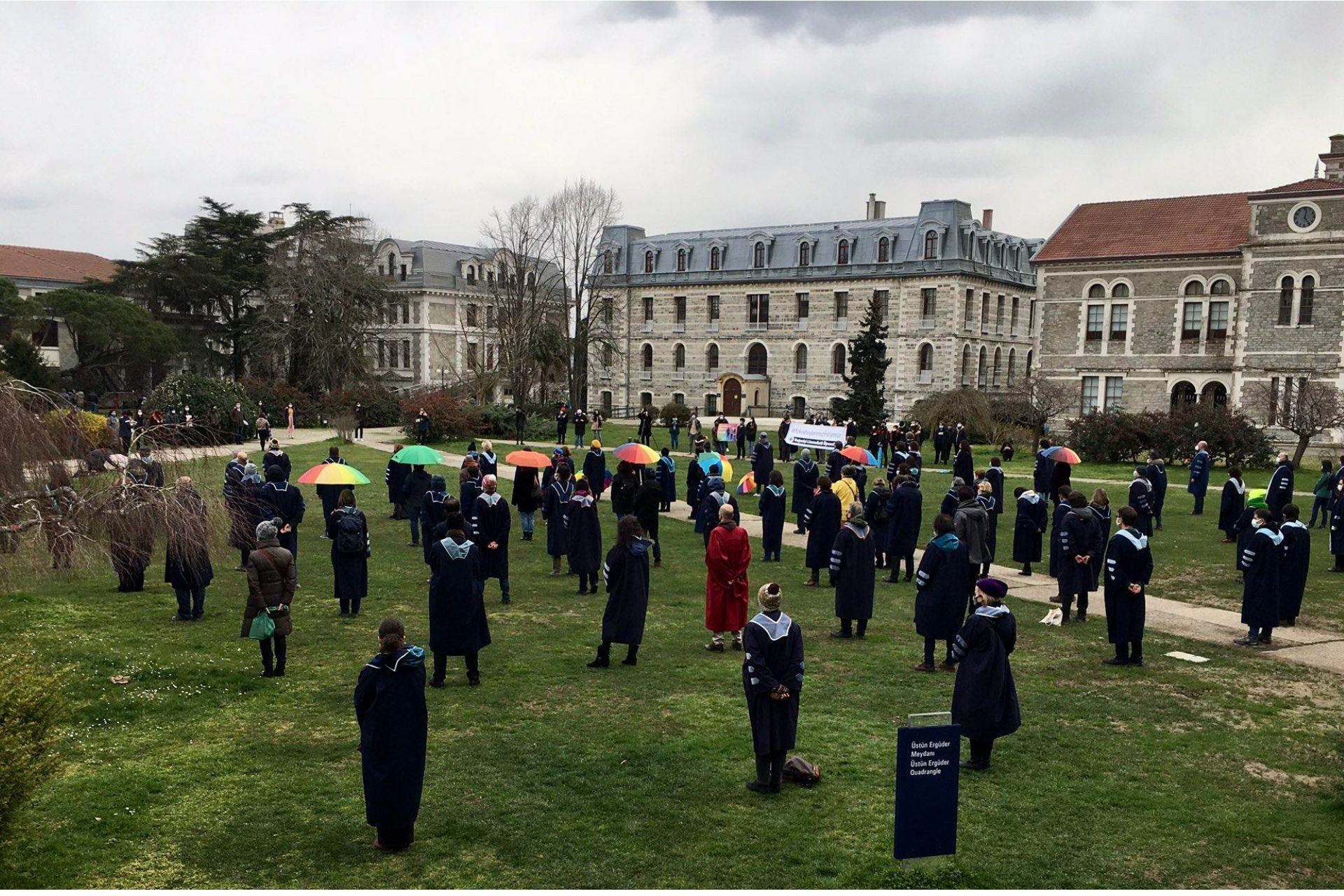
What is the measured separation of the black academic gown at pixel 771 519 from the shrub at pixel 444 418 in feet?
84.1

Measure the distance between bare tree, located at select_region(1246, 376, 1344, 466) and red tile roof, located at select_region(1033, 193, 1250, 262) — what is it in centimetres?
947

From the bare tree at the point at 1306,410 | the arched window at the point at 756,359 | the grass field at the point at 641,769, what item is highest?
the arched window at the point at 756,359

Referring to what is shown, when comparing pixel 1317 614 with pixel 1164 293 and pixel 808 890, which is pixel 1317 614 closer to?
pixel 808 890

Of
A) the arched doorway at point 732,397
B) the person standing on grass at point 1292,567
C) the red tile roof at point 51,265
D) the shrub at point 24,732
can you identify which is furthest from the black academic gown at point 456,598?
the red tile roof at point 51,265

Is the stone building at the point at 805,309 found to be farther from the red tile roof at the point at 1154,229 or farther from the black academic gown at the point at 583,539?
the black academic gown at the point at 583,539

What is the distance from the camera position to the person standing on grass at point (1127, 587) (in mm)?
11312

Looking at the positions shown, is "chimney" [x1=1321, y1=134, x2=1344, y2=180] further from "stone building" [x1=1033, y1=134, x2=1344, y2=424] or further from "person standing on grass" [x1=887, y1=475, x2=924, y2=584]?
"person standing on grass" [x1=887, y1=475, x2=924, y2=584]

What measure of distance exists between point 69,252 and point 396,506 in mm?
65444

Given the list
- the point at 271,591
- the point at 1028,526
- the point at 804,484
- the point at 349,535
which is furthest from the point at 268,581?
the point at 804,484

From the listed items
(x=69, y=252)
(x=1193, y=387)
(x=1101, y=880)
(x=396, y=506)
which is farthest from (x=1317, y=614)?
(x=69, y=252)

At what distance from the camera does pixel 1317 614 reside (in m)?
14.4

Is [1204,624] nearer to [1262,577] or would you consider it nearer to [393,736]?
[1262,577]

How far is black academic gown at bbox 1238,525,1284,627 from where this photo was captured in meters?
12.4

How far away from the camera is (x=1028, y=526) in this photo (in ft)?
55.3
